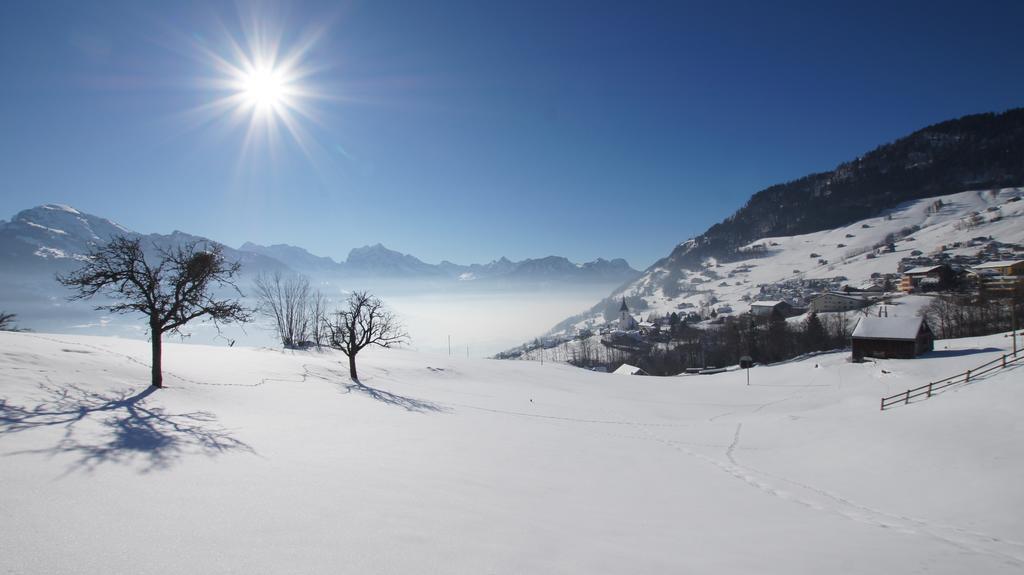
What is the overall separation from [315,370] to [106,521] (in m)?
→ 22.8

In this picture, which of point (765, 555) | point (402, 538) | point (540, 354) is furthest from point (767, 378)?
point (540, 354)

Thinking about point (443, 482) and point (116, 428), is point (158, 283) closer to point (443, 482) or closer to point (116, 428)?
point (116, 428)

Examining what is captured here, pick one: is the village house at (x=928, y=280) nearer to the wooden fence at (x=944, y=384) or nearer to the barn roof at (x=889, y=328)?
the barn roof at (x=889, y=328)

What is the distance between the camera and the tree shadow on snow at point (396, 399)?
19000mm

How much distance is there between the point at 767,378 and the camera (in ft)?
152

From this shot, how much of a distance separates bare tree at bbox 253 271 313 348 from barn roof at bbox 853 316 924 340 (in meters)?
72.1

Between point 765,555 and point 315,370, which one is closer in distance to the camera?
point 765,555

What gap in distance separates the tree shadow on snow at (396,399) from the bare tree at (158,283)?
7.77 m

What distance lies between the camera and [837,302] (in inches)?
4488

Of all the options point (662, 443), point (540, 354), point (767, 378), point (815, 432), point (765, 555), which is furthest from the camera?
point (540, 354)

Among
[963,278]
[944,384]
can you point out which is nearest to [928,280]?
[963,278]

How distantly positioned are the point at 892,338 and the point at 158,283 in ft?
229

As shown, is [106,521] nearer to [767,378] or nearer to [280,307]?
[280,307]

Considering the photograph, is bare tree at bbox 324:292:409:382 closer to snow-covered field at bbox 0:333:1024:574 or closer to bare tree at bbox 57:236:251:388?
snow-covered field at bbox 0:333:1024:574
